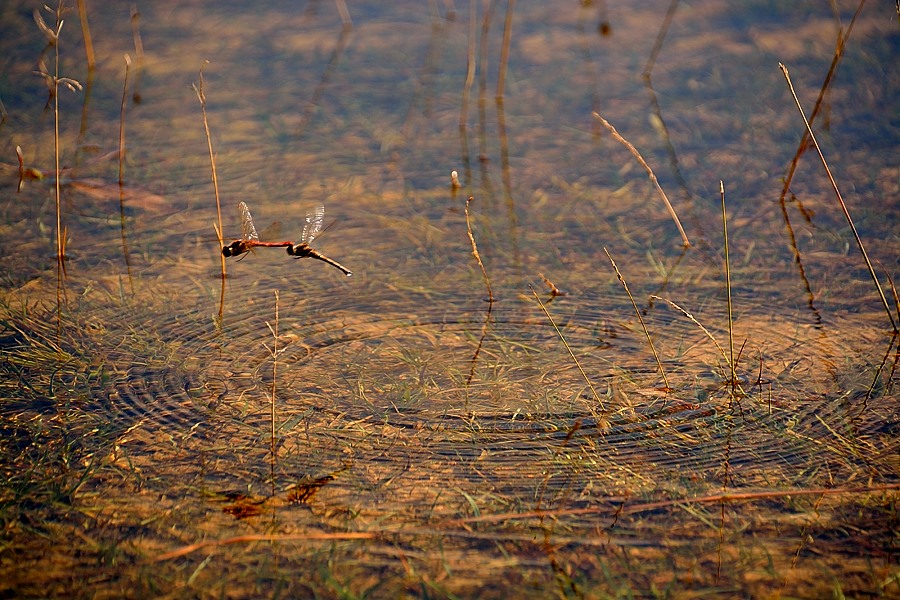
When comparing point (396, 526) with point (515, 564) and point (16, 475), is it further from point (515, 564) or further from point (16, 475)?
point (16, 475)

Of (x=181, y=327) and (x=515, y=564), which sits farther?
(x=181, y=327)

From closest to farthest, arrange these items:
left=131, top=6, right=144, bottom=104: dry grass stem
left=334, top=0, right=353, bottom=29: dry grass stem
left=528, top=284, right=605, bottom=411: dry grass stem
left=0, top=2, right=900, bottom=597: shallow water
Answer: left=0, top=2, right=900, bottom=597: shallow water, left=528, top=284, right=605, bottom=411: dry grass stem, left=131, top=6, right=144, bottom=104: dry grass stem, left=334, top=0, right=353, bottom=29: dry grass stem

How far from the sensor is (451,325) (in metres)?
2.36

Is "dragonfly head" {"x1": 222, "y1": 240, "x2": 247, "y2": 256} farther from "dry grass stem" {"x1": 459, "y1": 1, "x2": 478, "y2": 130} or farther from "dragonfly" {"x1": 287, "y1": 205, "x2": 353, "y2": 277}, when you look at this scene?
"dry grass stem" {"x1": 459, "y1": 1, "x2": 478, "y2": 130}

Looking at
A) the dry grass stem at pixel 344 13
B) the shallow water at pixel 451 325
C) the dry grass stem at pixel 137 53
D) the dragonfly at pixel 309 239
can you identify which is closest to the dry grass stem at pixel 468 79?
the shallow water at pixel 451 325

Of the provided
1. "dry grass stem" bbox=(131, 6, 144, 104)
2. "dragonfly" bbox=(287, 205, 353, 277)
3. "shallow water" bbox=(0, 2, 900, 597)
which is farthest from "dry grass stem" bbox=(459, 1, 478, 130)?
"dry grass stem" bbox=(131, 6, 144, 104)

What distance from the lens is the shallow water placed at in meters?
1.67

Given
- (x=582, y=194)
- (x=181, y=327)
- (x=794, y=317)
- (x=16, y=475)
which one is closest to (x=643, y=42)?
(x=582, y=194)

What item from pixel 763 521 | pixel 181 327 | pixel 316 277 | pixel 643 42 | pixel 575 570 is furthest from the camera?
pixel 643 42

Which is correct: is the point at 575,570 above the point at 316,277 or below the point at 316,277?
above

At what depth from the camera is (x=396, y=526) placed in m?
1.71

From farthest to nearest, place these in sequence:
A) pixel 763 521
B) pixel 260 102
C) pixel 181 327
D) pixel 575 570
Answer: pixel 260 102 < pixel 181 327 < pixel 763 521 < pixel 575 570

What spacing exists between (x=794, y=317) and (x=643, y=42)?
208cm

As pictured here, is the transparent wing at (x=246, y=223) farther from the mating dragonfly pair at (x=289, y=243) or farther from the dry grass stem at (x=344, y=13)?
the dry grass stem at (x=344, y=13)
